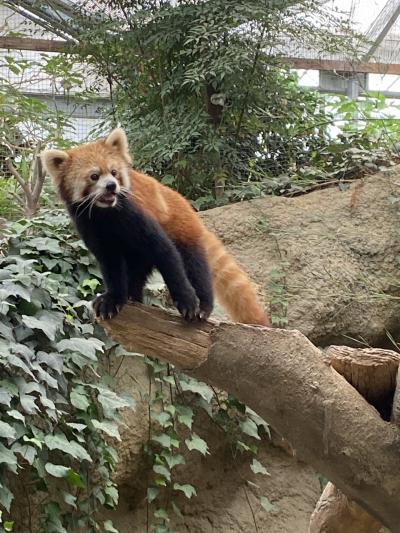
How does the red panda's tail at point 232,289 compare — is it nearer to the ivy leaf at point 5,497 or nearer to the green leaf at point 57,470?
the green leaf at point 57,470

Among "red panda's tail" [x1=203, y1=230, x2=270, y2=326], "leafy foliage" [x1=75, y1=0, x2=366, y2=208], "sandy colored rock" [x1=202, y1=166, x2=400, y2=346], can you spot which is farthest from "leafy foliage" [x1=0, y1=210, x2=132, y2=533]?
"leafy foliage" [x1=75, y1=0, x2=366, y2=208]

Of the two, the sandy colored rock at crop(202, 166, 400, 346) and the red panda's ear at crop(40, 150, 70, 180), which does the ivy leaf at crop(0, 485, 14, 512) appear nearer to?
the red panda's ear at crop(40, 150, 70, 180)

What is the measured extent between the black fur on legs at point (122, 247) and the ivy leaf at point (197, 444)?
1335mm

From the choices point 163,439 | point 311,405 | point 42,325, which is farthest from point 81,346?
point 311,405

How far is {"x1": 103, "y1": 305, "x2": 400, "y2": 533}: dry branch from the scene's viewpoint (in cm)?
221

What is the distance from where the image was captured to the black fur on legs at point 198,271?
9.34 feet

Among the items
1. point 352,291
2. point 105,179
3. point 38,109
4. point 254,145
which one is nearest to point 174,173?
point 254,145

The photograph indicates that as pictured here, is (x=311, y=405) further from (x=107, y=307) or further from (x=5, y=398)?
(x=5, y=398)

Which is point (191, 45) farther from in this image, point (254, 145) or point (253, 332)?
point (253, 332)

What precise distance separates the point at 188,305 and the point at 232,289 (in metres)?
0.41

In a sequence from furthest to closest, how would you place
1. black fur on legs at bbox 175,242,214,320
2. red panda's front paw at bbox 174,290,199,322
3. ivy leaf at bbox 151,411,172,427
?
ivy leaf at bbox 151,411,172,427 < black fur on legs at bbox 175,242,214,320 < red panda's front paw at bbox 174,290,199,322

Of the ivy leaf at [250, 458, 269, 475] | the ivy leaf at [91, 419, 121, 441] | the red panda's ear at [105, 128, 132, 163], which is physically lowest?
the ivy leaf at [250, 458, 269, 475]

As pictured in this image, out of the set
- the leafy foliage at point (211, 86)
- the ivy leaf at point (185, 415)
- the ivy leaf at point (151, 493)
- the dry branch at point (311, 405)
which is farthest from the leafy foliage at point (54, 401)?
the leafy foliage at point (211, 86)

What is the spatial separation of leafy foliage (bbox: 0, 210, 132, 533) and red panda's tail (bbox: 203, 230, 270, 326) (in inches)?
34.1
